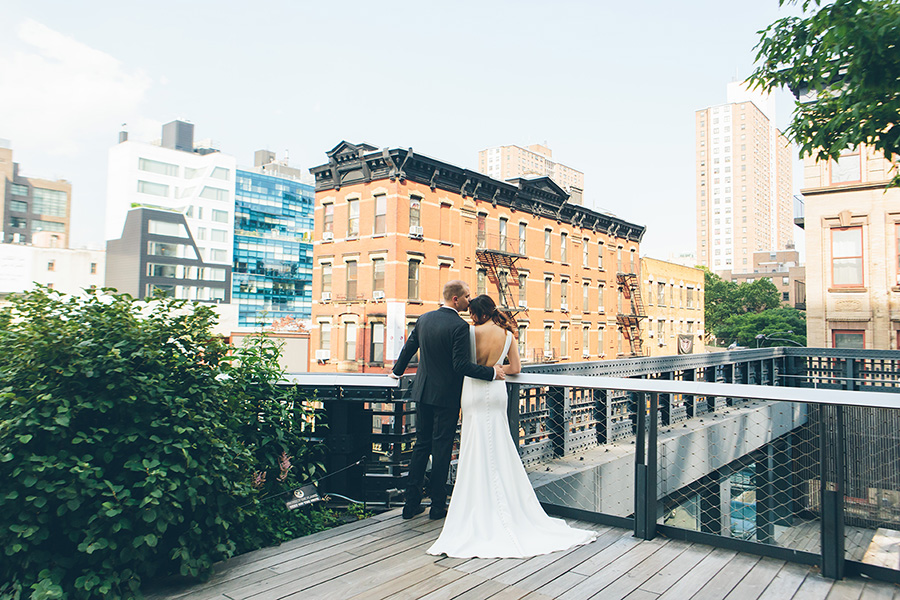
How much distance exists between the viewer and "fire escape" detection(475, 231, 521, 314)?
34312mm

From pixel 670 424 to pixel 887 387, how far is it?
28.9 feet

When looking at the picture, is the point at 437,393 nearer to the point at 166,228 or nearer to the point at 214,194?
the point at 166,228

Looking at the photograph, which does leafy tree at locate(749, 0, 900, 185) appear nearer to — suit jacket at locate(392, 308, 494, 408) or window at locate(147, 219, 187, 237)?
suit jacket at locate(392, 308, 494, 408)

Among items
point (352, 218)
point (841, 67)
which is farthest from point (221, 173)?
point (841, 67)

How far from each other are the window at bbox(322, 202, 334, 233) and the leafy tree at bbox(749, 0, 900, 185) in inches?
1074

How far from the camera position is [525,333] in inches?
1447

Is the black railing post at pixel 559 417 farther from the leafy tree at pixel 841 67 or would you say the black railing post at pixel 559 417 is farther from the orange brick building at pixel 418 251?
the orange brick building at pixel 418 251

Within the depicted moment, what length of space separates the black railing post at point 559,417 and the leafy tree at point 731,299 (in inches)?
3590

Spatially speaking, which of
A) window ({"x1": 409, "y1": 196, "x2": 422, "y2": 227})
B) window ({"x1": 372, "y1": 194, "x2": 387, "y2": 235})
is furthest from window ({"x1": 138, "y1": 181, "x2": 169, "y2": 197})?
window ({"x1": 409, "y1": 196, "x2": 422, "y2": 227})

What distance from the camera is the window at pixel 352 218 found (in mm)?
31547

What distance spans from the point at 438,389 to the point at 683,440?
21.9ft

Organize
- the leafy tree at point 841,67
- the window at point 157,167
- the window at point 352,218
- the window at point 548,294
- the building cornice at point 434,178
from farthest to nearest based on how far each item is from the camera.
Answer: the window at point 157,167 → the window at point 548,294 → the window at point 352,218 → the building cornice at point 434,178 → the leafy tree at point 841,67

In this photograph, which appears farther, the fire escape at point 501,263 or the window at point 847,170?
the fire escape at point 501,263

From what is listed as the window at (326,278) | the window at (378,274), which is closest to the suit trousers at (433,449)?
the window at (378,274)
